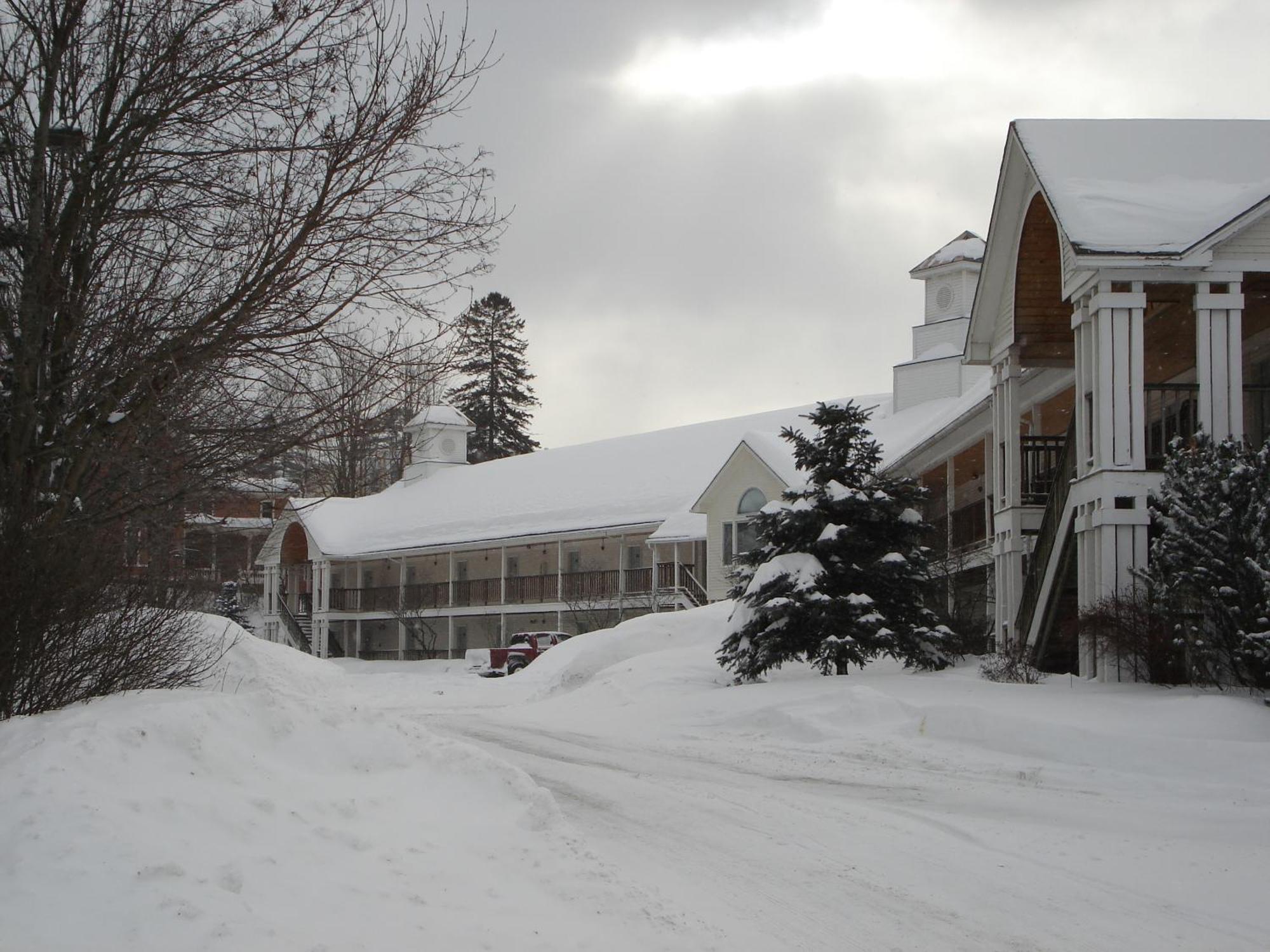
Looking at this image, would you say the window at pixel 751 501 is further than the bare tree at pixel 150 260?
Yes

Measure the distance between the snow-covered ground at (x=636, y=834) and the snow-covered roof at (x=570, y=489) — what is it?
21.9 m

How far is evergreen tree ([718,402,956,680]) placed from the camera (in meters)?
18.6

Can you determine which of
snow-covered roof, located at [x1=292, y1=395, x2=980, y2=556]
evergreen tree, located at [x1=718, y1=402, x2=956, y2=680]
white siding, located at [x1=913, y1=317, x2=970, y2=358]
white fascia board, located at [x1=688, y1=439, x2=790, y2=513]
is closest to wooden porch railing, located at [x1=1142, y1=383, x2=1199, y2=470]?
evergreen tree, located at [x1=718, y1=402, x2=956, y2=680]

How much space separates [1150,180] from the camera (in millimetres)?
17203

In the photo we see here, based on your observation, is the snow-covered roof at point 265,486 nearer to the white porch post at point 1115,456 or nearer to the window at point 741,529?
the white porch post at point 1115,456

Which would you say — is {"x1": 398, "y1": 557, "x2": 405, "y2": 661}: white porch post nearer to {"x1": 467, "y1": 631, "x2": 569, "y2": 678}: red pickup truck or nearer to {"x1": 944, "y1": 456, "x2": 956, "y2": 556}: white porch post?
{"x1": 467, "y1": 631, "x2": 569, "y2": 678}: red pickup truck

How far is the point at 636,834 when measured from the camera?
9125 mm

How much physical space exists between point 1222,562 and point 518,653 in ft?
84.4

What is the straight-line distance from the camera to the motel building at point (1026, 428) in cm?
1541

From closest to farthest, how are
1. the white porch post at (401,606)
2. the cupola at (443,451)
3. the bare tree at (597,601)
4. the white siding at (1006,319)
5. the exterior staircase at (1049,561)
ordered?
the exterior staircase at (1049,561)
the white siding at (1006,319)
the bare tree at (597,601)
the white porch post at (401,606)
the cupola at (443,451)

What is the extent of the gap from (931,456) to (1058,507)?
433 inches

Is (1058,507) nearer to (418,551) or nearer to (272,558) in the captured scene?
(418,551)

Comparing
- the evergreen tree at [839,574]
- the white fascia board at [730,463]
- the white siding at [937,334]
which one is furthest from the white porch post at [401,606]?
the evergreen tree at [839,574]

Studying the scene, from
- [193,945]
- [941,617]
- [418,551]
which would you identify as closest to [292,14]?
[193,945]
